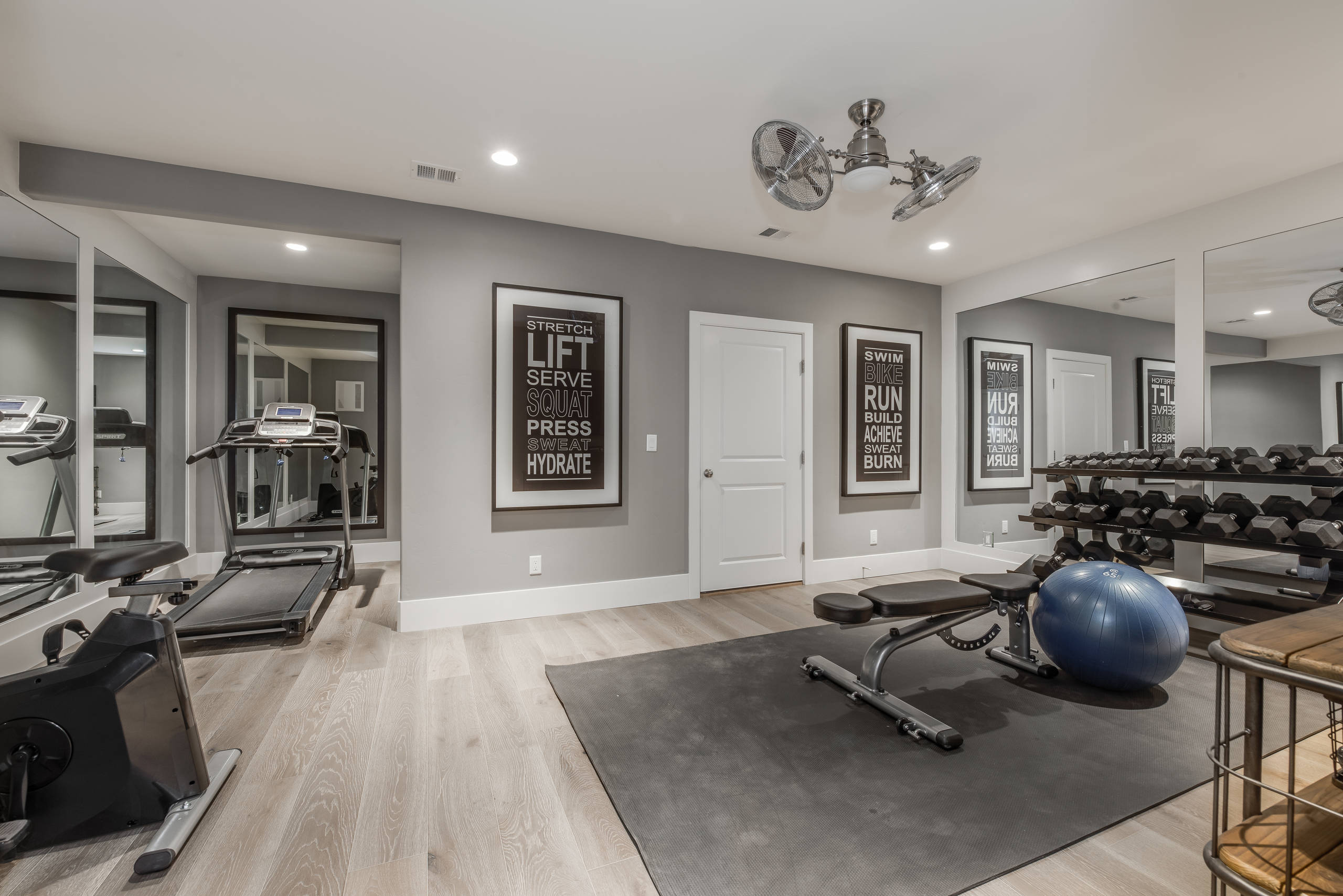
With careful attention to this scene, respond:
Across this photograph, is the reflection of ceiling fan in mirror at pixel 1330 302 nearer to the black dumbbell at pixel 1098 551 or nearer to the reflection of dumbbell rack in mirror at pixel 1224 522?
the reflection of dumbbell rack in mirror at pixel 1224 522

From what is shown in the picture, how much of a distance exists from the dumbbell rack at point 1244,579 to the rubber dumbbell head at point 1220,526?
0.02 meters

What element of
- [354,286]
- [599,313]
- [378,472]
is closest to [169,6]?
[599,313]

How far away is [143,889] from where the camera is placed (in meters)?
1.39

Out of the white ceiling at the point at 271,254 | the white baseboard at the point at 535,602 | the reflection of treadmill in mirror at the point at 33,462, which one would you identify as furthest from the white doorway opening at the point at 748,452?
the reflection of treadmill in mirror at the point at 33,462

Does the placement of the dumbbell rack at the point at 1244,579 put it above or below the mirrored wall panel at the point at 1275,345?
below

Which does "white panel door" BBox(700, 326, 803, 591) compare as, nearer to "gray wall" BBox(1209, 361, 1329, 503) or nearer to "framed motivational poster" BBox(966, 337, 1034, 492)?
"framed motivational poster" BBox(966, 337, 1034, 492)

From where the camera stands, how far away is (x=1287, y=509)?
9.37ft

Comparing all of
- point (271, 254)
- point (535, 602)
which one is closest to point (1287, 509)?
point (535, 602)

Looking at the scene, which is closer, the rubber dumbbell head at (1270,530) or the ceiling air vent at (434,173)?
the rubber dumbbell head at (1270,530)

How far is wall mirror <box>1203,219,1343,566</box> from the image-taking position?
117 inches

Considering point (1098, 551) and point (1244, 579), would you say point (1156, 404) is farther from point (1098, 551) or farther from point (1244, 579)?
point (1244, 579)

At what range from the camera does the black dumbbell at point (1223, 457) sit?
2951mm

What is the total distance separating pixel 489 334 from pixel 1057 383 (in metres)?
4.17

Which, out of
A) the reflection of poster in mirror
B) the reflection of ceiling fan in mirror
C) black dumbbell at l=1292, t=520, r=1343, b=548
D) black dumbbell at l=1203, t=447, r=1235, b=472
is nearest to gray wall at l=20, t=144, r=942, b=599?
the reflection of poster in mirror
